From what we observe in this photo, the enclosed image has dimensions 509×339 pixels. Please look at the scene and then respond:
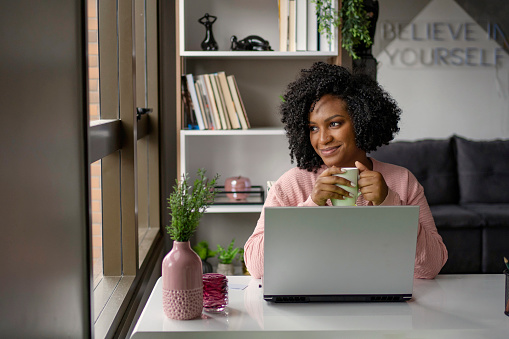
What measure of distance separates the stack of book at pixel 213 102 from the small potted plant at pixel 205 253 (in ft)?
2.53

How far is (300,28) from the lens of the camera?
344 centimetres

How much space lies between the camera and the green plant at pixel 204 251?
370 centimetres

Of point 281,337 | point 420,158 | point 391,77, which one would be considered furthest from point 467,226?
point 281,337

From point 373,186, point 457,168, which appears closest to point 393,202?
point 373,186

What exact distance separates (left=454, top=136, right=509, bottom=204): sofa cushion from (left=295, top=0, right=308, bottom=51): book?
4.62 ft

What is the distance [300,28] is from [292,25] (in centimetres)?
5

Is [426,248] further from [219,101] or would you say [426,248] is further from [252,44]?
[252,44]

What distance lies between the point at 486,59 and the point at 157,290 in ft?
10.8

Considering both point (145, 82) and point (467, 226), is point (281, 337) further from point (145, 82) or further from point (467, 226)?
point (467, 226)

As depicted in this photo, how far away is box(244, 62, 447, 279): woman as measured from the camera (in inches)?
68.2

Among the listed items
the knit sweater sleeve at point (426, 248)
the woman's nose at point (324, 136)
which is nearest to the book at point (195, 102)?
the woman's nose at point (324, 136)

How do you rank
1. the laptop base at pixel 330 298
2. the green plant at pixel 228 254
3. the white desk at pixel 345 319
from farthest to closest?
the green plant at pixel 228 254 < the laptop base at pixel 330 298 < the white desk at pixel 345 319

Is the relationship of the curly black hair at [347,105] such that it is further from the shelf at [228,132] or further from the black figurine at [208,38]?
the black figurine at [208,38]

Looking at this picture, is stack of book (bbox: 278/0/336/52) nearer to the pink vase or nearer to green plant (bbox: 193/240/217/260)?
green plant (bbox: 193/240/217/260)
